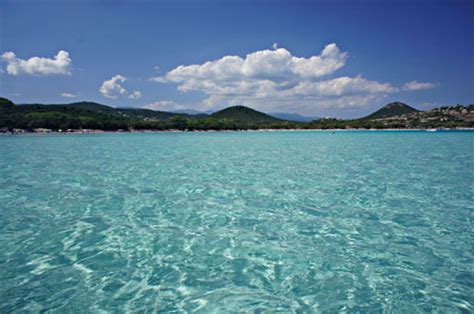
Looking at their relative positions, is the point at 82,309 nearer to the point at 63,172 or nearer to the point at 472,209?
the point at 472,209

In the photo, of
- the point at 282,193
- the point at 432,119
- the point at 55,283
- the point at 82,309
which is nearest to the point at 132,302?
the point at 82,309

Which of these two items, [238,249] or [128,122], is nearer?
[238,249]

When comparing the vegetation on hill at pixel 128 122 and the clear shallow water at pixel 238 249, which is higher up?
the vegetation on hill at pixel 128 122

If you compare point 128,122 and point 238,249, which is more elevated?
point 128,122

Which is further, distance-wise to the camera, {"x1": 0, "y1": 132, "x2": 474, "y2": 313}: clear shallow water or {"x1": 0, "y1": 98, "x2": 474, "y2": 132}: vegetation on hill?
{"x1": 0, "y1": 98, "x2": 474, "y2": 132}: vegetation on hill

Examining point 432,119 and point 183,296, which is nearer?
point 183,296

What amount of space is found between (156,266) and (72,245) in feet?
8.36

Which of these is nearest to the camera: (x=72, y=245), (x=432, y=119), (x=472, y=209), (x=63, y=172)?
(x=72, y=245)

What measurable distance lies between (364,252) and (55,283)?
21.0 feet

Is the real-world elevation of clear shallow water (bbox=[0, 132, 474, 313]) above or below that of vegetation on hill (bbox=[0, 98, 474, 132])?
below

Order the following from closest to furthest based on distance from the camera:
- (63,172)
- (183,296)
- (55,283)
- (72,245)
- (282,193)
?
(183,296), (55,283), (72,245), (282,193), (63,172)

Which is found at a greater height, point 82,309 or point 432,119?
point 432,119

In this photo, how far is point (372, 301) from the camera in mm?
4629

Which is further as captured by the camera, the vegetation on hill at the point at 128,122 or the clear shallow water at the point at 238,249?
the vegetation on hill at the point at 128,122
